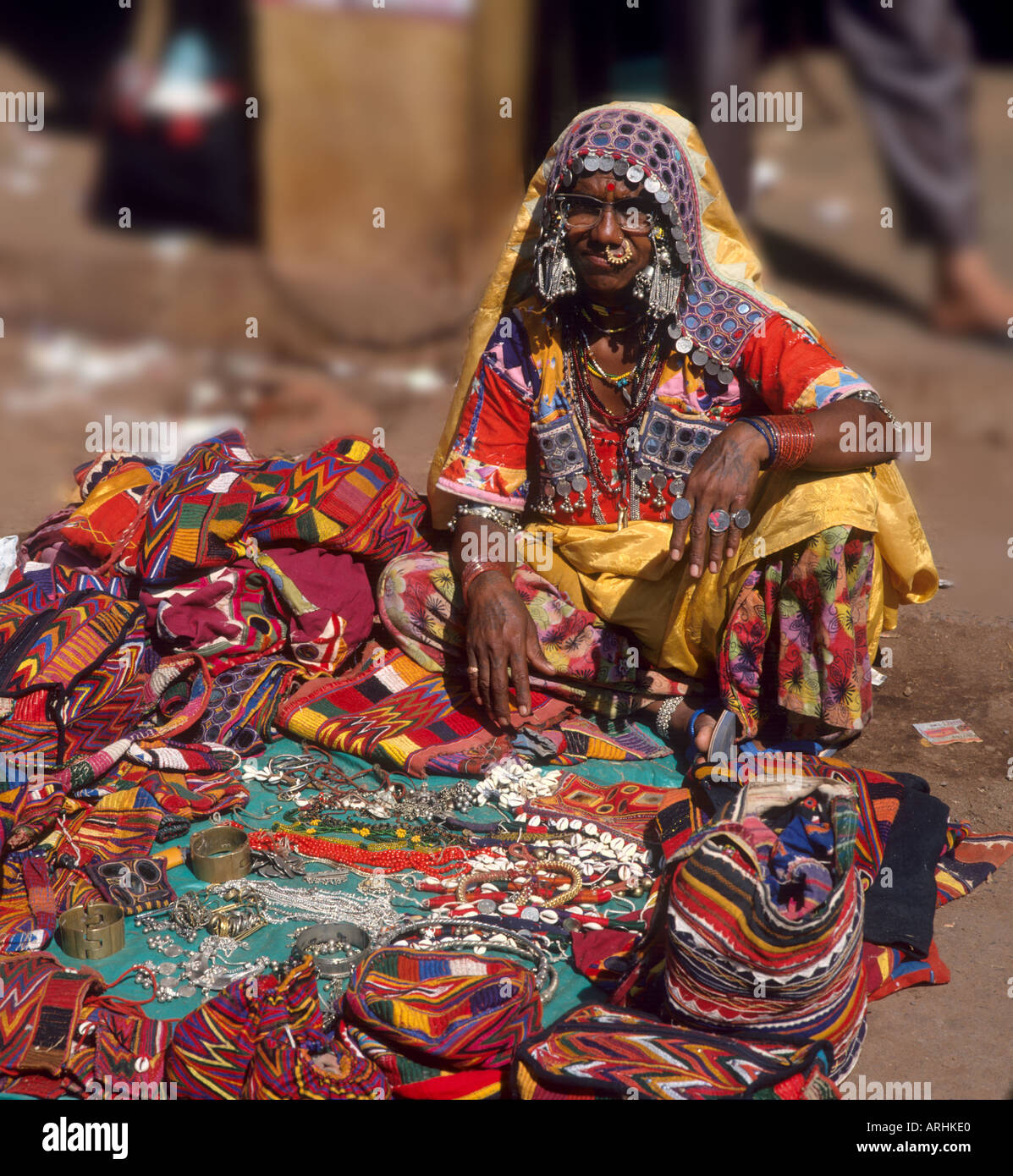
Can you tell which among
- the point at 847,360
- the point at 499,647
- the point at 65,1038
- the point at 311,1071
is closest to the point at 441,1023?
the point at 311,1071

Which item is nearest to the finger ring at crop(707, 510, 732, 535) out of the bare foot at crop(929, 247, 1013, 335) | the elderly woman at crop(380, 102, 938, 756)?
the elderly woman at crop(380, 102, 938, 756)

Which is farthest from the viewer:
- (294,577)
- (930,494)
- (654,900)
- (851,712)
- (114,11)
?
(114,11)

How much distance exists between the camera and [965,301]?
27.0 ft

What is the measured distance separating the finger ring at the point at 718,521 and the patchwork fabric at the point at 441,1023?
130cm

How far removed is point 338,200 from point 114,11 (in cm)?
290

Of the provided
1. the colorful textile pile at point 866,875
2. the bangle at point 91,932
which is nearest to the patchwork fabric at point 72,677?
the bangle at point 91,932

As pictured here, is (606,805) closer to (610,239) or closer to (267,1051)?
(267,1051)

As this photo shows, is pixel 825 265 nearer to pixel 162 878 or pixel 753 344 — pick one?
pixel 753 344

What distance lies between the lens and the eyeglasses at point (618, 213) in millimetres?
3681

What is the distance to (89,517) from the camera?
4.23m

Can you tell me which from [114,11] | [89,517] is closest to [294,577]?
[89,517]

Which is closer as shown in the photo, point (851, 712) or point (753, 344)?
point (851, 712)

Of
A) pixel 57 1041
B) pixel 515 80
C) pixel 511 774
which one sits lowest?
pixel 57 1041

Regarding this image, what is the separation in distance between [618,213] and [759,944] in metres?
2.08
